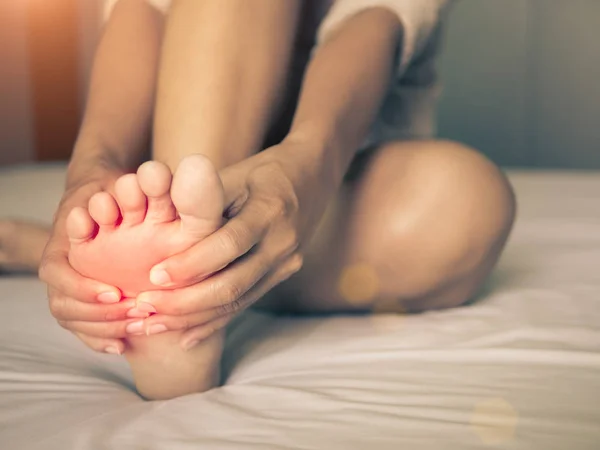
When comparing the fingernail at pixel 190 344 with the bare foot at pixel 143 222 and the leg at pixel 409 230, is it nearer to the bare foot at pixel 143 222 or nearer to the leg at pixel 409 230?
the bare foot at pixel 143 222

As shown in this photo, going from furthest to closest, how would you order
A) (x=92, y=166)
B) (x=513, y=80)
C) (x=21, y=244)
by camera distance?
(x=513, y=80) < (x=21, y=244) < (x=92, y=166)

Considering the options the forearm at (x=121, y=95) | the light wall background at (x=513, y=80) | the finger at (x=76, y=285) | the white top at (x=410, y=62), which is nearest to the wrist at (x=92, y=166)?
the forearm at (x=121, y=95)

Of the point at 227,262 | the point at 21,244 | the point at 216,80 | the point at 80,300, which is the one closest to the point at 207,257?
the point at 227,262

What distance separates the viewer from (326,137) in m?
0.63

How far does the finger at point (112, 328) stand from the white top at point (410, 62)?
16.9 inches

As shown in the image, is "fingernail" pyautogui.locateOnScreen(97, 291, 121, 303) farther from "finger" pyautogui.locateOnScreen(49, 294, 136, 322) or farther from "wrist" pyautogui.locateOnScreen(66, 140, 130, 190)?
"wrist" pyautogui.locateOnScreen(66, 140, 130, 190)

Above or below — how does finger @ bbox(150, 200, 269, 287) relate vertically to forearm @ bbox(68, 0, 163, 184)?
below

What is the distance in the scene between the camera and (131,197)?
1.50ft

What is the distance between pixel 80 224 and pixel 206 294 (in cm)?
10

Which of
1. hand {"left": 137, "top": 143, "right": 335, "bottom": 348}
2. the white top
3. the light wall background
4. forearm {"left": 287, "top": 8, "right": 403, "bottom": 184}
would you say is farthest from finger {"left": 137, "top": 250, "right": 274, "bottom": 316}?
the light wall background

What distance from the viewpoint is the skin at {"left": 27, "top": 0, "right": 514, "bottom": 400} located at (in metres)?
0.56

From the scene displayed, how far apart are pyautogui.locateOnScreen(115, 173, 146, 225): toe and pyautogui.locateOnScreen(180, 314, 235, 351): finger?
109 mm

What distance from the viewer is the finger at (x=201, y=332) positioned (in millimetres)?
535

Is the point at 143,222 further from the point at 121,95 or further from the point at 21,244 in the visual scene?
the point at 21,244
